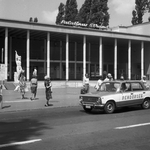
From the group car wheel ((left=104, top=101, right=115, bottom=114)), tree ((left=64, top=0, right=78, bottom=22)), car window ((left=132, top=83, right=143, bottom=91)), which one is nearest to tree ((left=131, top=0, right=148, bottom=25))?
tree ((left=64, top=0, right=78, bottom=22))

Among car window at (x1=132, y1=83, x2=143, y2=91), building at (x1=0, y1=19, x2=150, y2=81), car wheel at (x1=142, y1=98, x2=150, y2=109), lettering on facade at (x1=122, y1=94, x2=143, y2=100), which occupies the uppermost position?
building at (x1=0, y1=19, x2=150, y2=81)

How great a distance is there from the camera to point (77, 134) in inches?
299

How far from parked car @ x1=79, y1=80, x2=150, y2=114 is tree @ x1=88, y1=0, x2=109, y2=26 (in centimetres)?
4211

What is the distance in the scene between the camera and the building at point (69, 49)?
3322 centimetres

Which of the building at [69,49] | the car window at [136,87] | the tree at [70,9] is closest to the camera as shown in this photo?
the car window at [136,87]

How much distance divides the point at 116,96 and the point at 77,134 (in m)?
4.83

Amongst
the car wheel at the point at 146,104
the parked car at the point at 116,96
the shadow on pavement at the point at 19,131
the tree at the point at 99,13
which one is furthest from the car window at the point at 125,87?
the tree at the point at 99,13

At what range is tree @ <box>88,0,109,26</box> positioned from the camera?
53906 mm

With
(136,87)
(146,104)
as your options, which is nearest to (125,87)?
(136,87)

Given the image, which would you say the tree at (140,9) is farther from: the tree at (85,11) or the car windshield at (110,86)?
the car windshield at (110,86)

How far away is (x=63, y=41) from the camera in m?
42.4

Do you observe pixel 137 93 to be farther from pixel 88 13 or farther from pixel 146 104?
pixel 88 13

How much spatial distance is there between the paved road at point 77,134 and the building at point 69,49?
72.8 feet

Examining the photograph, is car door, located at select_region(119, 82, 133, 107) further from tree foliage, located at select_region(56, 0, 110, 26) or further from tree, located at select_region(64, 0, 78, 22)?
tree, located at select_region(64, 0, 78, 22)
